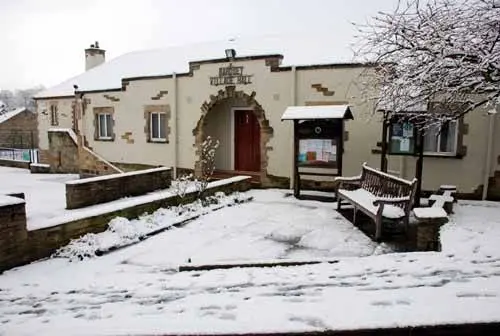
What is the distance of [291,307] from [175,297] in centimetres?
130

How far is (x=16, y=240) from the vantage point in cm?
570

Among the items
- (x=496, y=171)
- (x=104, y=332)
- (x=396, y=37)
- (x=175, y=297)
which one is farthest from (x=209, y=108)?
(x=104, y=332)

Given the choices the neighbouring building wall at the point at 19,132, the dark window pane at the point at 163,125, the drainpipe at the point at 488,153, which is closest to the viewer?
the drainpipe at the point at 488,153

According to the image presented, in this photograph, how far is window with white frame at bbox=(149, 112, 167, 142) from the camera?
15.9 metres

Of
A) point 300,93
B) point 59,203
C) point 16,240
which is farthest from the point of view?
point 300,93

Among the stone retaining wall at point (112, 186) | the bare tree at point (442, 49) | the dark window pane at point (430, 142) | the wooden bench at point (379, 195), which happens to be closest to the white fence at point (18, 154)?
Answer: the stone retaining wall at point (112, 186)

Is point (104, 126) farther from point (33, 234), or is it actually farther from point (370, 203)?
point (370, 203)

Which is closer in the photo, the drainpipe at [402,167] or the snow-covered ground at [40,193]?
the snow-covered ground at [40,193]

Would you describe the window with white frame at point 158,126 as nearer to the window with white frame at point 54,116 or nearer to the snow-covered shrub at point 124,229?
the snow-covered shrub at point 124,229

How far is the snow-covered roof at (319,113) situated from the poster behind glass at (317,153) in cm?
86

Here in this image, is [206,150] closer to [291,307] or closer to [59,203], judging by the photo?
[59,203]

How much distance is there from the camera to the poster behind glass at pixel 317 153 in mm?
11156

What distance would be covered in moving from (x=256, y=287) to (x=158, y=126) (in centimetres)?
1290

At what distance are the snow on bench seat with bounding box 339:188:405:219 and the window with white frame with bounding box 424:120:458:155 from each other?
3158 mm
